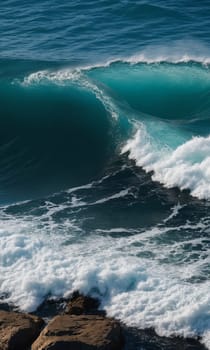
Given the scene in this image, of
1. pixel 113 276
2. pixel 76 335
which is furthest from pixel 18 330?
pixel 113 276

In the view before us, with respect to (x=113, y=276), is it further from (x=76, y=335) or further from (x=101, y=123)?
(x=101, y=123)

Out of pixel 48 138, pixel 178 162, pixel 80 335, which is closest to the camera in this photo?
pixel 80 335

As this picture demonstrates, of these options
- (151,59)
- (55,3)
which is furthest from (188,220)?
(55,3)

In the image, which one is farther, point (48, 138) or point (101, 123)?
point (101, 123)

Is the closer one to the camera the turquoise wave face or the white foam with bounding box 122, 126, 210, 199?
the white foam with bounding box 122, 126, 210, 199

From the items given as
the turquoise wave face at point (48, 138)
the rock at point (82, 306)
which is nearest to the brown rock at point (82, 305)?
the rock at point (82, 306)

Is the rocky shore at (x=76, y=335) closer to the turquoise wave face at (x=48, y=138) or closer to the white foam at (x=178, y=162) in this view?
the white foam at (x=178, y=162)

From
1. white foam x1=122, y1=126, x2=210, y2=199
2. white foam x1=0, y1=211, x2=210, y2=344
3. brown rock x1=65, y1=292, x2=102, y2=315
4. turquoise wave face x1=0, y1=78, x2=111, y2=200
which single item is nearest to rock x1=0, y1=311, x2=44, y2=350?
brown rock x1=65, y1=292, x2=102, y2=315

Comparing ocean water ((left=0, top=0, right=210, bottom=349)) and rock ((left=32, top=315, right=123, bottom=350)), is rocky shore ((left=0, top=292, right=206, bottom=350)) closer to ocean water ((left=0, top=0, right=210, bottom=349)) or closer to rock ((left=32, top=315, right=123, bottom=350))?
rock ((left=32, top=315, right=123, bottom=350))
